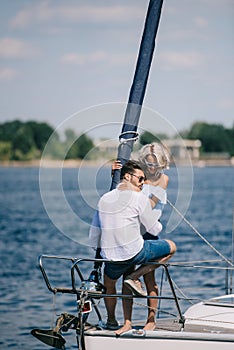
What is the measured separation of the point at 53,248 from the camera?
3597 centimetres

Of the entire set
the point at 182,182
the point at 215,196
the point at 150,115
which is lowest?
the point at 215,196

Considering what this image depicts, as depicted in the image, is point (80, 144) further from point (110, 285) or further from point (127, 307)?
point (127, 307)

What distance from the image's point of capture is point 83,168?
40.0 ft

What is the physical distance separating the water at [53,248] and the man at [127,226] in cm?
55

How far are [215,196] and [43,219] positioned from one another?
25.9 meters

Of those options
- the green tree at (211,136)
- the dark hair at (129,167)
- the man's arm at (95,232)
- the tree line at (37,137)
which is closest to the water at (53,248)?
the man's arm at (95,232)

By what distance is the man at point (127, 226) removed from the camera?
10984mm

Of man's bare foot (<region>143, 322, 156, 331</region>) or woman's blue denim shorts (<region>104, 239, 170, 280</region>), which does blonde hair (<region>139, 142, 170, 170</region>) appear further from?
man's bare foot (<region>143, 322, 156, 331</region>)

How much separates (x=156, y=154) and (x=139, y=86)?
144cm

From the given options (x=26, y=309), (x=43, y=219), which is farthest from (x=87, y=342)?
(x=43, y=219)

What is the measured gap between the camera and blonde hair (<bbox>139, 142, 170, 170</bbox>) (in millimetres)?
11344

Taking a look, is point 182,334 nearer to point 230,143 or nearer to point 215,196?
point 215,196

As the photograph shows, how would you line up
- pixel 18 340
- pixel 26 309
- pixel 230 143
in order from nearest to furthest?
pixel 18 340, pixel 26 309, pixel 230 143

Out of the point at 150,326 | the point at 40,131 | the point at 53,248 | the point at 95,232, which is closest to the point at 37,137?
the point at 40,131
